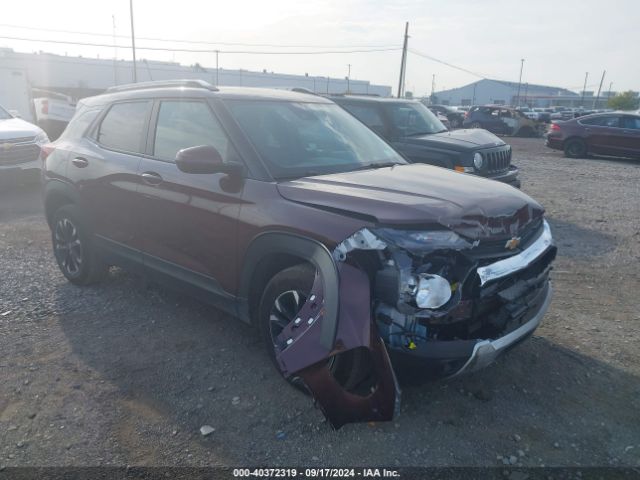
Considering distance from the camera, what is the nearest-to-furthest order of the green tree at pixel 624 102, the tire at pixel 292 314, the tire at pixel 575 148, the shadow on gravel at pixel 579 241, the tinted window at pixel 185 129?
Answer: 1. the tire at pixel 292 314
2. the tinted window at pixel 185 129
3. the shadow on gravel at pixel 579 241
4. the tire at pixel 575 148
5. the green tree at pixel 624 102

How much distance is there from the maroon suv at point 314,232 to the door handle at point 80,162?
0.01 metres

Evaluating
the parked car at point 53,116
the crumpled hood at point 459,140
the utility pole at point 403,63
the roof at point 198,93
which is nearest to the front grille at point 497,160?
the crumpled hood at point 459,140

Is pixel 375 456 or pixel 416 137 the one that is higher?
pixel 416 137

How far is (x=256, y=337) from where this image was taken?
4.11 metres

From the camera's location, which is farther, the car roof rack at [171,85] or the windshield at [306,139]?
the car roof rack at [171,85]

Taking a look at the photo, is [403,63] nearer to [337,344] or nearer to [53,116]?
[53,116]

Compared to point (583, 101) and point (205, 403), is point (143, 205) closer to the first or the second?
point (205, 403)

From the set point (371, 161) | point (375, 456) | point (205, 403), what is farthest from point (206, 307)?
point (375, 456)

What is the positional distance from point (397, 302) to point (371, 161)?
1.65m

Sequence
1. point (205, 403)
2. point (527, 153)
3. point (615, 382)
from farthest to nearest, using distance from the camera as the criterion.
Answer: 1. point (527, 153)
2. point (615, 382)
3. point (205, 403)

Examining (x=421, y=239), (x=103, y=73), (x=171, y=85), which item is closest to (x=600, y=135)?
(x=171, y=85)

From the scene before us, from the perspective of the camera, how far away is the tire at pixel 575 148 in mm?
17203

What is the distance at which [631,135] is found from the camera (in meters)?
16.2

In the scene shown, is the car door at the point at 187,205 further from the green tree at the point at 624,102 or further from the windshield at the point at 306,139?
the green tree at the point at 624,102
